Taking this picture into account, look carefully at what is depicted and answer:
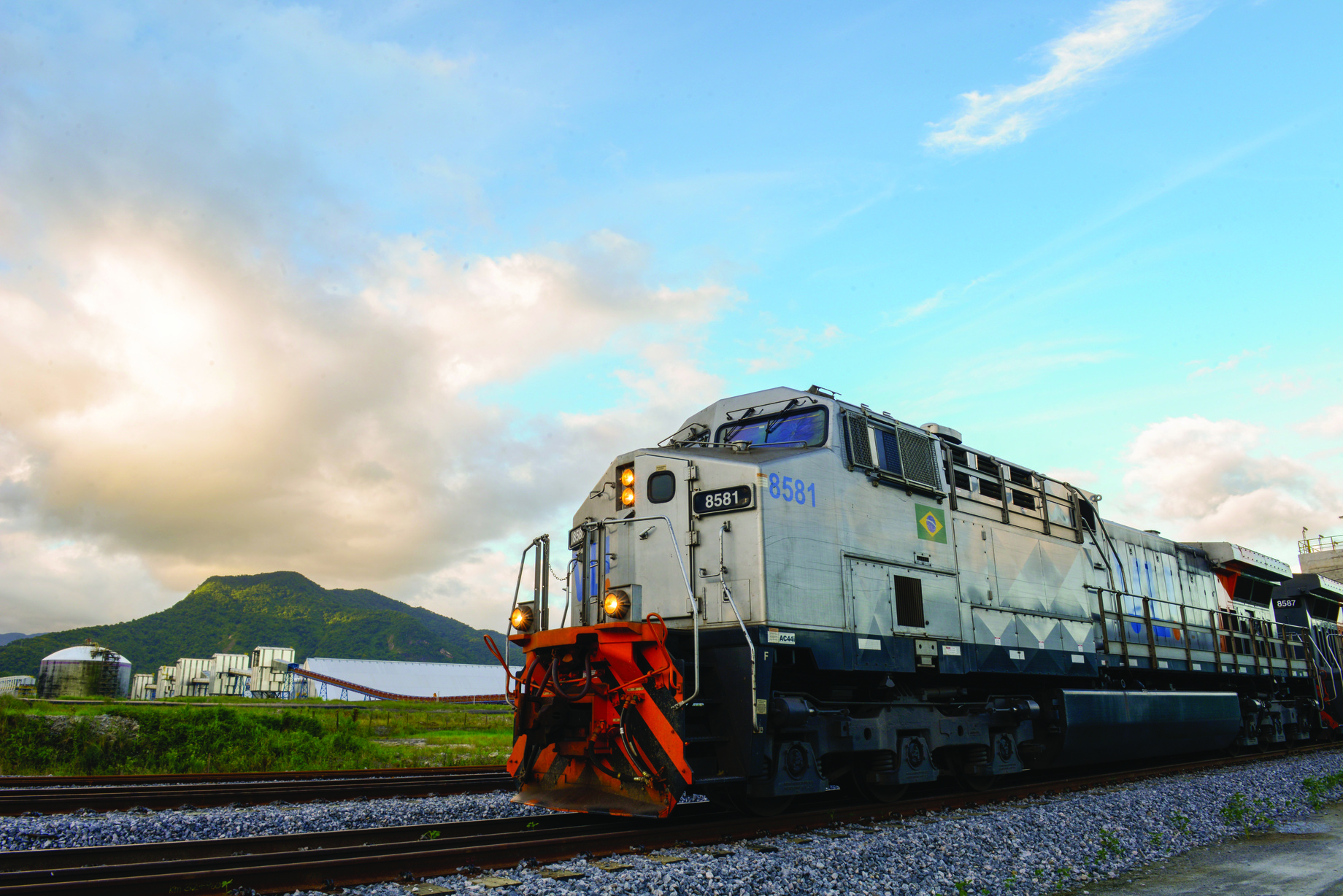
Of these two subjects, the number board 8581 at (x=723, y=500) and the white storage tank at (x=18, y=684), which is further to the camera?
the white storage tank at (x=18, y=684)

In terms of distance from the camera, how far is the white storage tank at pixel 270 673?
52281 mm

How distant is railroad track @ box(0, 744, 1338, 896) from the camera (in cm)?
445

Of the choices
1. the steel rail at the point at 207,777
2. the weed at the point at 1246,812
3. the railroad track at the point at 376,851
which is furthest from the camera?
the steel rail at the point at 207,777

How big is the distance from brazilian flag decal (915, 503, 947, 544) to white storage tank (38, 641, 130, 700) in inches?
1793

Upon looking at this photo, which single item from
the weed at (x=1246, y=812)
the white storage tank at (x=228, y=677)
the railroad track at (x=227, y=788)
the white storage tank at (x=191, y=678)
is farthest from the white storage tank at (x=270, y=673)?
the weed at (x=1246, y=812)

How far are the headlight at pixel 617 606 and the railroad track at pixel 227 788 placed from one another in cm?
399

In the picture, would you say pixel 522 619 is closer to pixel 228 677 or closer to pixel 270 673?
pixel 270 673

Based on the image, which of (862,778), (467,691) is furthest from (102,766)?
(467,691)

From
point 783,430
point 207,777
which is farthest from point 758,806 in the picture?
point 207,777

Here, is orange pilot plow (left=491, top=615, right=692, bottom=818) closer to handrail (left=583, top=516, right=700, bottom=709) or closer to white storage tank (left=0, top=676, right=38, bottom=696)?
handrail (left=583, top=516, right=700, bottom=709)

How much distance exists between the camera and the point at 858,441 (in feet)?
26.3

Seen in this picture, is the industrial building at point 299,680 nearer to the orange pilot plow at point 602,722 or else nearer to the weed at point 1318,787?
the orange pilot plow at point 602,722

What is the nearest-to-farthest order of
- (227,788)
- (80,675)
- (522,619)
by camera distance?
1. (522,619)
2. (227,788)
3. (80,675)

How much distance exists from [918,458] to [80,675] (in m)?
46.5
